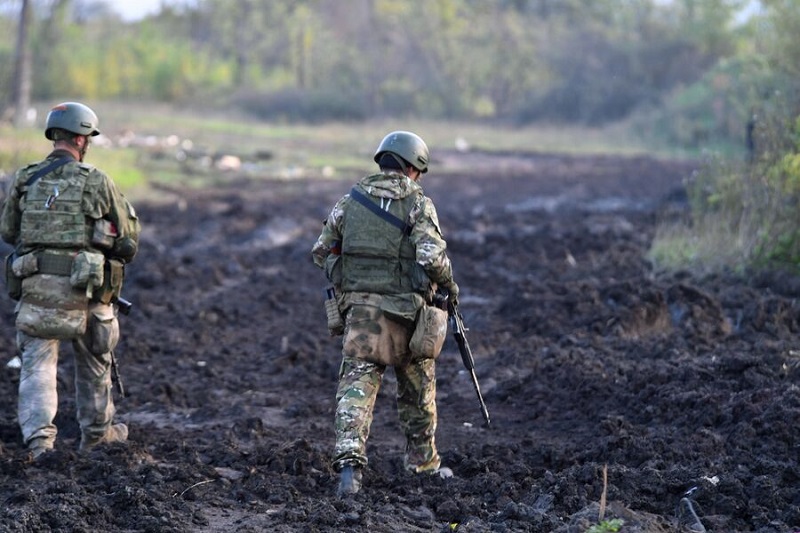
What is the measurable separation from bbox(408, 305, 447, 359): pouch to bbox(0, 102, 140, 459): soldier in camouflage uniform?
1.93m

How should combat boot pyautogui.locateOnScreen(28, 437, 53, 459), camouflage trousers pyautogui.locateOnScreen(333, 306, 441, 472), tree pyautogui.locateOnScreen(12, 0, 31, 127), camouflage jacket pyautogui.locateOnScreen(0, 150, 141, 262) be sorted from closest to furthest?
1. camouflage trousers pyautogui.locateOnScreen(333, 306, 441, 472)
2. combat boot pyautogui.locateOnScreen(28, 437, 53, 459)
3. camouflage jacket pyautogui.locateOnScreen(0, 150, 141, 262)
4. tree pyautogui.locateOnScreen(12, 0, 31, 127)

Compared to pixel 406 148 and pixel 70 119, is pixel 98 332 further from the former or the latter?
pixel 406 148

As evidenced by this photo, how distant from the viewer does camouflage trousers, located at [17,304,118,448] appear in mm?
6945

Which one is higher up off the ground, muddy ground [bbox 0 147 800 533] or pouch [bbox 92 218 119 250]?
pouch [bbox 92 218 119 250]

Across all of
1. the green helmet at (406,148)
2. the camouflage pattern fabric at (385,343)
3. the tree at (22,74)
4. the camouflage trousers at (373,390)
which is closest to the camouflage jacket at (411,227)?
the camouflage pattern fabric at (385,343)

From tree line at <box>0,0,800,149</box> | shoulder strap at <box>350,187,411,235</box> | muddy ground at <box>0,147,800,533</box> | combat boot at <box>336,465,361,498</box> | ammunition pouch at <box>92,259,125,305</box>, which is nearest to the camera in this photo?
muddy ground at <box>0,147,800,533</box>

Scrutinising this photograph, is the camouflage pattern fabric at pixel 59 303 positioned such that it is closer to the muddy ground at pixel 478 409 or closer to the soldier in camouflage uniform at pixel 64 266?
the soldier in camouflage uniform at pixel 64 266

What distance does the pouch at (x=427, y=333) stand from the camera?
633 centimetres

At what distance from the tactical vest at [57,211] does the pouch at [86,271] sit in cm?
11

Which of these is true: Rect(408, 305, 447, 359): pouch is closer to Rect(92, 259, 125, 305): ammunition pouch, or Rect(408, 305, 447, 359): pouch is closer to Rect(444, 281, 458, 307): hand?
Rect(444, 281, 458, 307): hand

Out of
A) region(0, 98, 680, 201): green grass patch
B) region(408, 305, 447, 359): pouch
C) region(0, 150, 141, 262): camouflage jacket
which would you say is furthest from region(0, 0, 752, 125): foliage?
region(408, 305, 447, 359): pouch

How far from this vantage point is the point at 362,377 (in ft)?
21.0

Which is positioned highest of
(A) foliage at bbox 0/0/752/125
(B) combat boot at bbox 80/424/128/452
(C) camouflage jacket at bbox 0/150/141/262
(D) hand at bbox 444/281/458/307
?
(A) foliage at bbox 0/0/752/125

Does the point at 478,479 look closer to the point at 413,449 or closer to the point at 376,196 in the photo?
the point at 413,449
